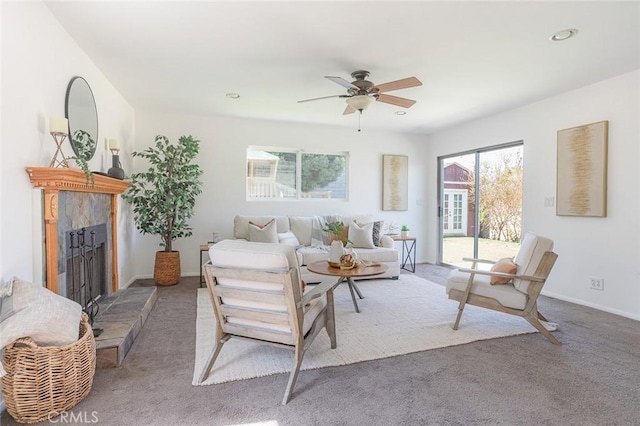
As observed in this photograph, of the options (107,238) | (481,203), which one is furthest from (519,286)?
(107,238)

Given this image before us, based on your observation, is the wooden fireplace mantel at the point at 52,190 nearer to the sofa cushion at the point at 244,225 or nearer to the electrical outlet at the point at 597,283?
the sofa cushion at the point at 244,225

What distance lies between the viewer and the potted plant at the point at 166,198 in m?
4.45

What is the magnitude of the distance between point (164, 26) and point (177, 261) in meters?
3.05

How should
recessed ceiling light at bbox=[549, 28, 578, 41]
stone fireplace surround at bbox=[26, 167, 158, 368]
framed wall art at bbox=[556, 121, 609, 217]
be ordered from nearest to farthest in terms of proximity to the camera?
1. stone fireplace surround at bbox=[26, 167, 158, 368]
2. recessed ceiling light at bbox=[549, 28, 578, 41]
3. framed wall art at bbox=[556, 121, 609, 217]

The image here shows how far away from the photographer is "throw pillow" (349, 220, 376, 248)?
5.11 metres

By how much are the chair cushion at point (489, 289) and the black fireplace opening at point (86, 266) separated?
10.3 ft

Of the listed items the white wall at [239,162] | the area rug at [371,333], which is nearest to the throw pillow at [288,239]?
the white wall at [239,162]

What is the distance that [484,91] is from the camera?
397 centimetres

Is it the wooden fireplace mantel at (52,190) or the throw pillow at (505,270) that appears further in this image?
the throw pillow at (505,270)

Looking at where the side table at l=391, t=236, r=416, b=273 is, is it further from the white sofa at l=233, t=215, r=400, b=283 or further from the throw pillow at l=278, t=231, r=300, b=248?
the throw pillow at l=278, t=231, r=300, b=248

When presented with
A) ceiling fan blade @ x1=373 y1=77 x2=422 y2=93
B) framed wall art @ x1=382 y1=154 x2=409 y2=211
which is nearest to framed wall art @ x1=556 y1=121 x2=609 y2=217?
ceiling fan blade @ x1=373 y1=77 x2=422 y2=93

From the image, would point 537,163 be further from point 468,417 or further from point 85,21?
point 85,21

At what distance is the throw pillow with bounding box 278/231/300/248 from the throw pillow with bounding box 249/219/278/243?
0.16 metres

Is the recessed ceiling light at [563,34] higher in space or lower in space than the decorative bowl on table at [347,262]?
Answer: higher
